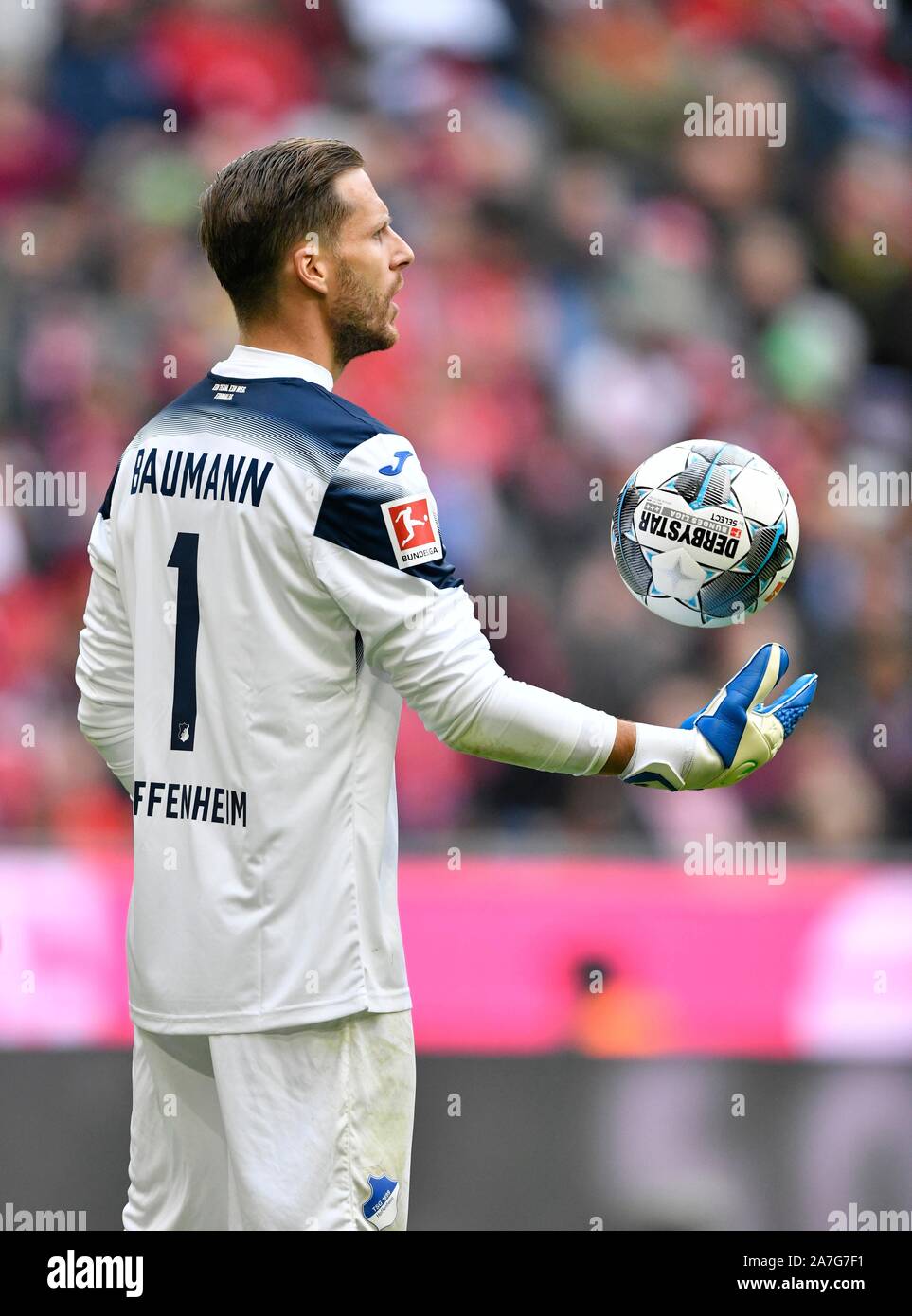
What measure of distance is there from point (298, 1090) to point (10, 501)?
421 cm

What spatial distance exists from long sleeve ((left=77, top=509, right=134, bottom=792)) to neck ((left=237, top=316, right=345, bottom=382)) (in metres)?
0.33

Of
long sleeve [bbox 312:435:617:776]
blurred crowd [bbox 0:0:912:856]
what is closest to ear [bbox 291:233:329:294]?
long sleeve [bbox 312:435:617:776]

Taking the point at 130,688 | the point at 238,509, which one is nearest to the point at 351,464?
the point at 238,509

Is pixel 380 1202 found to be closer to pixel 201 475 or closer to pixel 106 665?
pixel 106 665

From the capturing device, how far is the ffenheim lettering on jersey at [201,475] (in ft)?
6.73

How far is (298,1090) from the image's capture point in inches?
80.0

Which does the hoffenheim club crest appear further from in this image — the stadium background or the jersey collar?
the stadium background

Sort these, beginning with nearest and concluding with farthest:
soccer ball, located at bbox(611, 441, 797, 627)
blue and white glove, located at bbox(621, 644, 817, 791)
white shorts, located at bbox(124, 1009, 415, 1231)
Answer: white shorts, located at bbox(124, 1009, 415, 1231) → blue and white glove, located at bbox(621, 644, 817, 791) → soccer ball, located at bbox(611, 441, 797, 627)

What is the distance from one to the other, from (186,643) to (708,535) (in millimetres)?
881

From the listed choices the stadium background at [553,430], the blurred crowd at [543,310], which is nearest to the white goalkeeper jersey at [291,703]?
the stadium background at [553,430]

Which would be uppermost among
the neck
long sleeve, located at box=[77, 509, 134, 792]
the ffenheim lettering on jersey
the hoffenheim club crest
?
the neck

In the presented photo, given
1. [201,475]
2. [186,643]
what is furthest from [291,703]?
[201,475]

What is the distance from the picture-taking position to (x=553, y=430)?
614 centimetres

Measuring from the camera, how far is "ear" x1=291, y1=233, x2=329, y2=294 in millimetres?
2145
